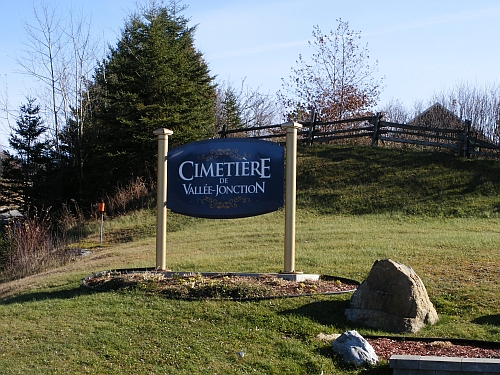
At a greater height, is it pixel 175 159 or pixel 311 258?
pixel 175 159

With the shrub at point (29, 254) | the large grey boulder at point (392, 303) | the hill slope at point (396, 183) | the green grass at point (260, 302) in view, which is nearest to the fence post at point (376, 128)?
the hill slope at point (396, 183)

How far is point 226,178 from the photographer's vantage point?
9.73 meters

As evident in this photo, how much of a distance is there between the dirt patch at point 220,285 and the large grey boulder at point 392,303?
0.96m

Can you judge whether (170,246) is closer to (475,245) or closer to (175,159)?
(175,159)

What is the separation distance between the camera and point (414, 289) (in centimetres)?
733

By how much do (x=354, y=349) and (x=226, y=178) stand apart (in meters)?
4.10

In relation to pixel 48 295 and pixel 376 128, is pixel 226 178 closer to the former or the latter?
pixel 48 295

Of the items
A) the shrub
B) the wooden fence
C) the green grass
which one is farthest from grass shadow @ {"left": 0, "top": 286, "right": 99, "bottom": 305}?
the wooden fence

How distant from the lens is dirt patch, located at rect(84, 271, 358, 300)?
8.27m

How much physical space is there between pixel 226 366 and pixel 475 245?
309 inches

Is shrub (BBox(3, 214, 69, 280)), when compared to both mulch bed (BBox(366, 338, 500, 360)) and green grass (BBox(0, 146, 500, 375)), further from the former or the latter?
mulch bed (BBox(366, 338, 500, 360))

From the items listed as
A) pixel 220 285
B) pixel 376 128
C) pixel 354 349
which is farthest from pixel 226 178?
pixel 376 128

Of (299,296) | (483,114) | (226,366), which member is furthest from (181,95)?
(226,366)

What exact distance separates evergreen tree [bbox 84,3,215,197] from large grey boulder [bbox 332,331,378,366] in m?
20.3
